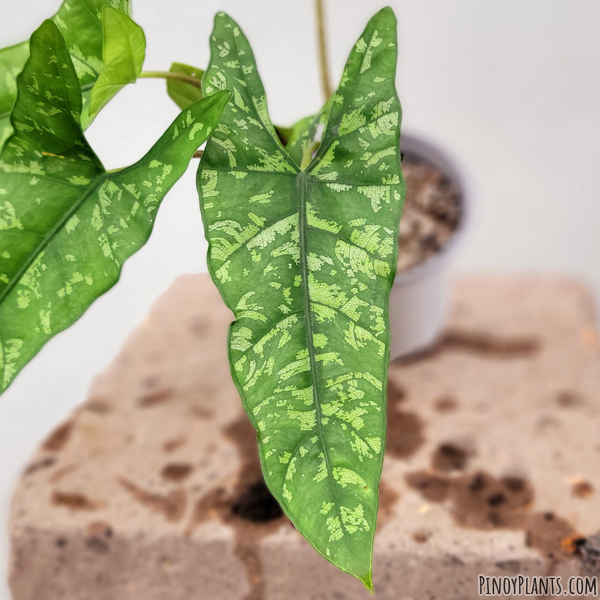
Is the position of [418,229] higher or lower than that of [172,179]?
lower

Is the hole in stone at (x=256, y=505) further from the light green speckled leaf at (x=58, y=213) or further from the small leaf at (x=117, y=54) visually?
the small leaf at (x=117, y=54)

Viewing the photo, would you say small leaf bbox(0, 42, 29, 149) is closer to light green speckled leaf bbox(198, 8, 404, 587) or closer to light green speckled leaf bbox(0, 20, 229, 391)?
light green speckled leaf bbox(0, 20, 229, 391)

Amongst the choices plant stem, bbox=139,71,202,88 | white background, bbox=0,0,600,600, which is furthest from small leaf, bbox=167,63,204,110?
white background, bbox=0,0,600,600

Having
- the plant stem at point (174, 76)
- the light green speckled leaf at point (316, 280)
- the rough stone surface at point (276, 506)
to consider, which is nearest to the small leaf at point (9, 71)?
the plant stem at point (174, 76)

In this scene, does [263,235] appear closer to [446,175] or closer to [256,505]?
[256,505]

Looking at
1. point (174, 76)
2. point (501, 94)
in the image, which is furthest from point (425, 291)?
point (501, 94)

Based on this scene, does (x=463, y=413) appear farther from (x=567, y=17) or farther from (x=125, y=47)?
(x=567, y=17)

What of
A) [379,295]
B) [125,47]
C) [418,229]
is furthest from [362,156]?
[418,229]
